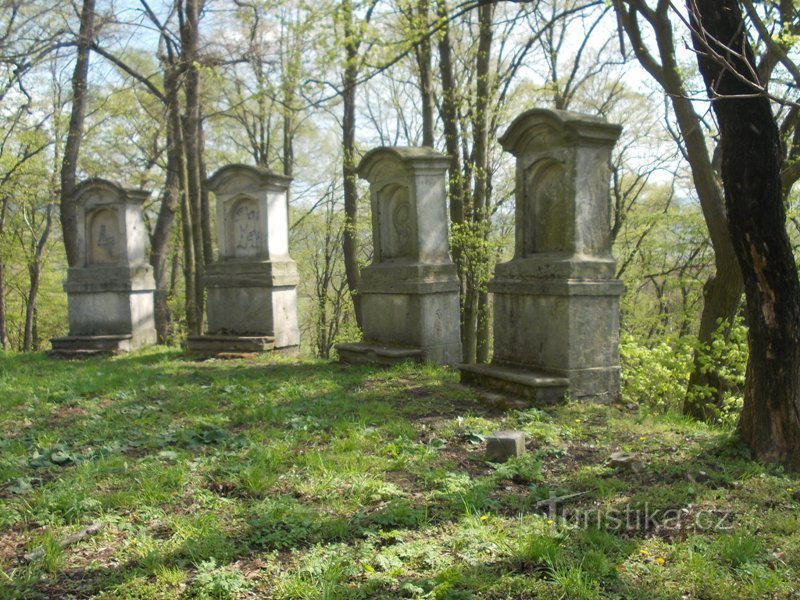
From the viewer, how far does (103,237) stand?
12047mm

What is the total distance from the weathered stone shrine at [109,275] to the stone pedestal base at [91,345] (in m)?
0.02

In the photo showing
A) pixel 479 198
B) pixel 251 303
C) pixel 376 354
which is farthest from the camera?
pixel 479 198

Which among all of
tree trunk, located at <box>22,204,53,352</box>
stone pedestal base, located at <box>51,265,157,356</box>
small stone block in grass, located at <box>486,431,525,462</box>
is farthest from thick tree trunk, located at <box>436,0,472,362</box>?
tree trunk, located at <box>22,204,53,352</box>

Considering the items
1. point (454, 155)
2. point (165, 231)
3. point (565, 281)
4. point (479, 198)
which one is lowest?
point (565, 281)

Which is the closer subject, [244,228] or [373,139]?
[244,228]

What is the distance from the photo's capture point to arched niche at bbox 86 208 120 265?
39.2ft

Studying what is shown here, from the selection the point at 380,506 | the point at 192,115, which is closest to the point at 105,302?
the point at 192,115

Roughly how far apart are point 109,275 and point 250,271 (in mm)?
3036

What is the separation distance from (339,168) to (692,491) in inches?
912

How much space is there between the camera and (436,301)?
857 centimetres

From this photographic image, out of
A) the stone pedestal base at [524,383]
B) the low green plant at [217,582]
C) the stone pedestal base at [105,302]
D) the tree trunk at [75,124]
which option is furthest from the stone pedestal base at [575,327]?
the tree trunk at [75,124]

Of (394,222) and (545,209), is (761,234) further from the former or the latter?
(394,222)

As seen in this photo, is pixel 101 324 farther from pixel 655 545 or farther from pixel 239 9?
pixel 655 545

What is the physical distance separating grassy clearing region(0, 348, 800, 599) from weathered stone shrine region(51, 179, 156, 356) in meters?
5.59
